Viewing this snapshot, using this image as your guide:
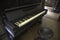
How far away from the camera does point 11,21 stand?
1.11m

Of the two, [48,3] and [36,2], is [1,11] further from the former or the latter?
[48,3]

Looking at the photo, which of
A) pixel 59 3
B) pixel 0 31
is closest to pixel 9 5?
pixel 0 31

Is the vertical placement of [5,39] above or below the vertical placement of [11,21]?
below

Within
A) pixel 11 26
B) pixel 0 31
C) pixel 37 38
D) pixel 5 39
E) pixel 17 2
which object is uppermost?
pixel 17 2

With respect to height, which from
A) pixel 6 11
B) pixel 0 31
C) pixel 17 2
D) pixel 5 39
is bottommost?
pixel 5 39

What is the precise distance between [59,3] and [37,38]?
2.64 m

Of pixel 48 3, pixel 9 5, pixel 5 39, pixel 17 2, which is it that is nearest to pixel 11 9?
pixel 9 5

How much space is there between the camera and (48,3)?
4.52 meters

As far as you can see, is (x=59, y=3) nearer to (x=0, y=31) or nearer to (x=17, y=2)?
(x=17, y=2)

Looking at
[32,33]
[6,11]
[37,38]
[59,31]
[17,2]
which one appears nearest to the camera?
[6,11]

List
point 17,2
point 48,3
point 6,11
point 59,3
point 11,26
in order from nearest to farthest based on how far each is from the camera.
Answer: point 11,26
point 6,11
point 17,2
point 59,3
point 48,3

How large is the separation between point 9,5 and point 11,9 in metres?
0.07

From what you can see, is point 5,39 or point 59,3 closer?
point 5,39

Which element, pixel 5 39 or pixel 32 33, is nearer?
pixel 5 39
